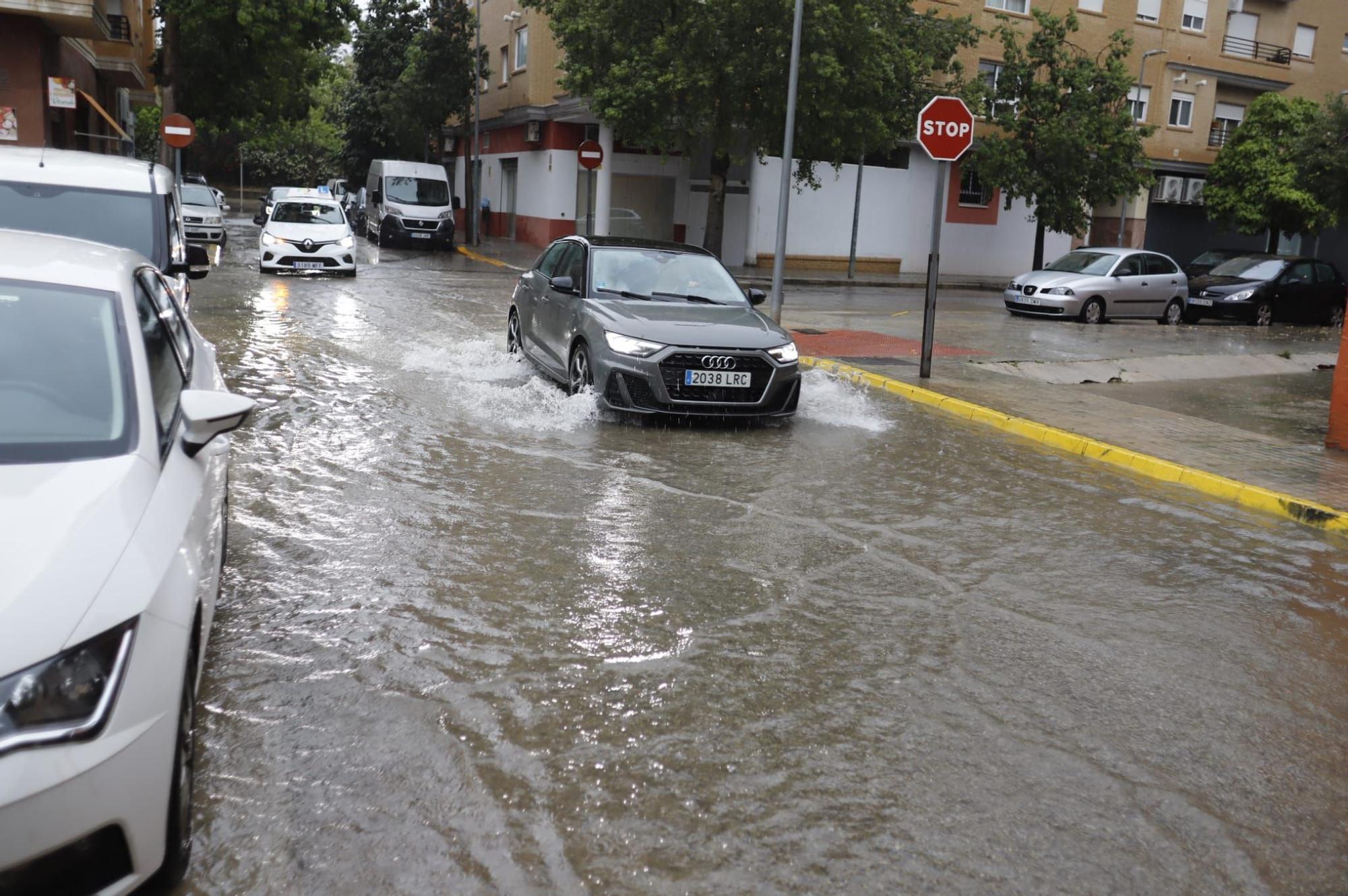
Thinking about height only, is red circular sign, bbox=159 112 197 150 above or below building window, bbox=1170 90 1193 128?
below

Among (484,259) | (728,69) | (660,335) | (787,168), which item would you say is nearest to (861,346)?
(787,168)

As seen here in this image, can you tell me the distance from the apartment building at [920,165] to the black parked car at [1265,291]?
11.5 m

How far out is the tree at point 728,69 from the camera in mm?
25719

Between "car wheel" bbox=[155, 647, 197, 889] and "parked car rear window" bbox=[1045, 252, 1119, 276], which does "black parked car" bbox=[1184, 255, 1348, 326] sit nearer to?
"parked car rear window" bbox=[1045, 252, 1119, 276]

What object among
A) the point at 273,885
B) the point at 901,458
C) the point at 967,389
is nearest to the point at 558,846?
the point at 273,885

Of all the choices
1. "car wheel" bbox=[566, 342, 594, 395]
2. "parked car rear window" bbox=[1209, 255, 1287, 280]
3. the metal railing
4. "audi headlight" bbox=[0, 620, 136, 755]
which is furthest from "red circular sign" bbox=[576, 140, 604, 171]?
the metal railing

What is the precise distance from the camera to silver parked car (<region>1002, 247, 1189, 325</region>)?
2286cm

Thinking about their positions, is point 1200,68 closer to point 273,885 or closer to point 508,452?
point 508,452

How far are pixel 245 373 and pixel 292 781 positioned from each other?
8.18m

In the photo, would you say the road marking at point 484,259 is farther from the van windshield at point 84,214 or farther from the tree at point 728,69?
the van windshield at point 84,214

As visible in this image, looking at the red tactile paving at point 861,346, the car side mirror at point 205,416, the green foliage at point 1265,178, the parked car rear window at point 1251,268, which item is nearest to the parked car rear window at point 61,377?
the car side mirror at point 205,416

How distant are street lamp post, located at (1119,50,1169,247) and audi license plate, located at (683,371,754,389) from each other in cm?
2990

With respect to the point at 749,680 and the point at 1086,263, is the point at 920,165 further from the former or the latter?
the point at 749,680

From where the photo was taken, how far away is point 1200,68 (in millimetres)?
42219
